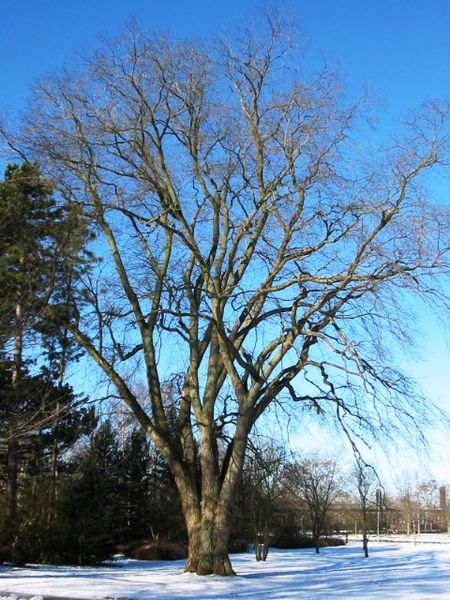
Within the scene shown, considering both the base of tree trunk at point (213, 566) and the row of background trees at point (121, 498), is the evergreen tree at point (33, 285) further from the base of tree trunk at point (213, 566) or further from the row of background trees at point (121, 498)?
the base of tree trunk at point (213, 566)

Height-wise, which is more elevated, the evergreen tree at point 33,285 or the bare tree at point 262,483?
the evergreen tree at point 33,285

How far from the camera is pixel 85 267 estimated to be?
1764 cm

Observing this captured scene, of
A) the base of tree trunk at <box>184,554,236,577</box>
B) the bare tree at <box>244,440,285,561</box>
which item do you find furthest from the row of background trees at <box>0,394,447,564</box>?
the base of tree trunk at <box>184,554,236,577</box>

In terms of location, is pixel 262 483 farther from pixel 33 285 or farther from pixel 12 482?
pixel 33 285

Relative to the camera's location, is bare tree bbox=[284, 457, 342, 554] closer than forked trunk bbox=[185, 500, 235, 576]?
No

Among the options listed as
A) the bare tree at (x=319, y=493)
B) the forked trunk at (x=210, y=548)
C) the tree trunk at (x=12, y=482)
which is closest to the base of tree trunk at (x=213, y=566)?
the forked trunk at (x=210, y=548)

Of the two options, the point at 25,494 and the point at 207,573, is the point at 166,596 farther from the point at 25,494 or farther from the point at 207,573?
the point at 25,494

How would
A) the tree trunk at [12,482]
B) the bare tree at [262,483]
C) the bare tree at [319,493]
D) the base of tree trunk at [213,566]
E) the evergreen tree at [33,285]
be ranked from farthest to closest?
the bare tree at [319,493] → the tree trunk at [12,482] → the bare tree at [262,483] → the base of tree trunk at [213,566] → the evergreen tree at [33,285]

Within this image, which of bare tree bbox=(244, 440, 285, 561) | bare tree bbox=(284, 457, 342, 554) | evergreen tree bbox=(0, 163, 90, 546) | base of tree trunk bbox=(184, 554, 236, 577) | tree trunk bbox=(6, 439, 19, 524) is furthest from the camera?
bare tree bbox=(284, 457, 342, 554)

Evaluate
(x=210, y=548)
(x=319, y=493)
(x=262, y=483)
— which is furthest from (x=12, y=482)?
(x=319, y=493)

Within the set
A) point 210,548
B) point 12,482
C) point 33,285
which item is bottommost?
point 210,548

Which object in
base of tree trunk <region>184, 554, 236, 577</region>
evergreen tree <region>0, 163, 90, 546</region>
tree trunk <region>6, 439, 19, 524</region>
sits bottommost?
base of tree trunk <region>184, 554, 236, 577</region>

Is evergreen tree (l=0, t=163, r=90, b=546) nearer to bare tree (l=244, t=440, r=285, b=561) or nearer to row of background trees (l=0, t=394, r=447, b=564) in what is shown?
row of background trees (l=0, t=394, r=447, b=564)

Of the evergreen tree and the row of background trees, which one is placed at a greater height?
the evergreen tree
